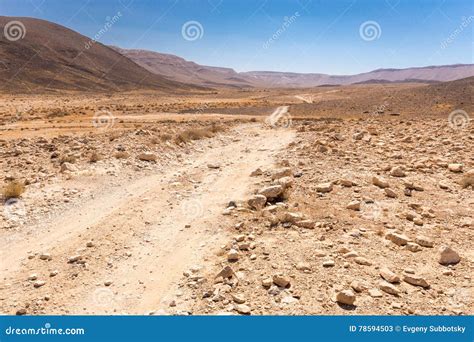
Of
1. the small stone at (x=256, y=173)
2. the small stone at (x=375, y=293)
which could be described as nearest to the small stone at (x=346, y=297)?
the small stone at (x=375, y=293)

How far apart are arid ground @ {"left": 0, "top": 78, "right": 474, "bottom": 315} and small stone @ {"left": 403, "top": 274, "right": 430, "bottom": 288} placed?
0.02 m

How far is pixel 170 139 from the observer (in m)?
17.0

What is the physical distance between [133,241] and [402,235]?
214 inches

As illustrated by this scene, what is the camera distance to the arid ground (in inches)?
216

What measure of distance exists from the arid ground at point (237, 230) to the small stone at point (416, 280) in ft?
0.08

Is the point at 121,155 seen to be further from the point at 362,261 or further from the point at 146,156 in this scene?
the point at 362,261

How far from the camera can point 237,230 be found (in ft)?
25.8

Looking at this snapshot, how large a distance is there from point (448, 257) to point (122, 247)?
608cm

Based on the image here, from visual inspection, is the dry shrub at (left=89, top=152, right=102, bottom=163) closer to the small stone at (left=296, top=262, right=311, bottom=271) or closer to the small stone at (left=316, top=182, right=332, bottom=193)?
the small stone at (left=316, top=182, right=332, bottom=193)

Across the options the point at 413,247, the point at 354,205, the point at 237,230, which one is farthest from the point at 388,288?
the point at 237,230

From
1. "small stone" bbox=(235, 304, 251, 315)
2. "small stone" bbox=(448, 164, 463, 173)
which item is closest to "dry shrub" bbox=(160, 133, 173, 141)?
"small stone" bbox=(448, 164, 463, 173)

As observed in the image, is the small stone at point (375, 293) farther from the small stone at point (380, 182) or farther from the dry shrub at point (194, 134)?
the dry shrub at point (194, 134)
